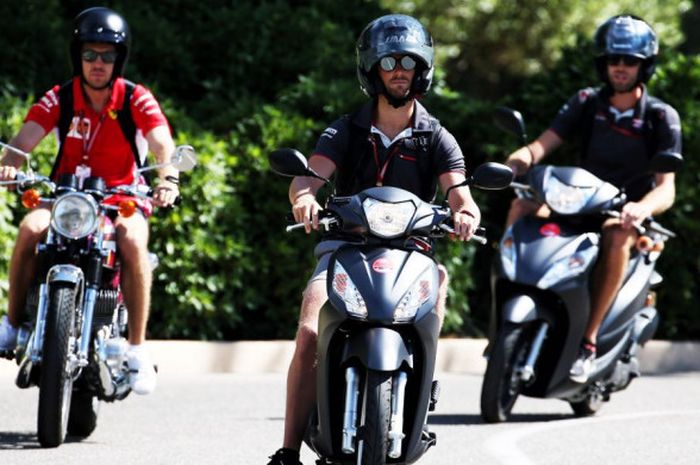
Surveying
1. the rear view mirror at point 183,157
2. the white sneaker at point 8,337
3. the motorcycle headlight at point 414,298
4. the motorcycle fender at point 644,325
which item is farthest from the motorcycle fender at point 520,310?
the motorcycle headlight at point 414,298

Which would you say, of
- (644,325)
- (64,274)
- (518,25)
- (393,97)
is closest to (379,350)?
(393,97)

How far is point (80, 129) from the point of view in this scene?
339 inches

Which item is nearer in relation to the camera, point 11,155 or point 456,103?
point 11,155

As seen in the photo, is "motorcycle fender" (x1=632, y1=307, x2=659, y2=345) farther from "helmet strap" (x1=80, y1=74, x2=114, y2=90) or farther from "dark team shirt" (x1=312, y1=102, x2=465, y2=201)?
"dark team shirt" (x1=312, y1=102, x2=465, y2=201)

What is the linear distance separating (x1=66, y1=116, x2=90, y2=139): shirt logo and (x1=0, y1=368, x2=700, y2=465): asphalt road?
4.72ft

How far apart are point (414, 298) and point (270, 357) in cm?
596

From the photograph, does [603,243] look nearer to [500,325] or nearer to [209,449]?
[500,325]

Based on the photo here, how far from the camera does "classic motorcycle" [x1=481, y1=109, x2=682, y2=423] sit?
911 centimetres

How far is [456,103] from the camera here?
13703 mm

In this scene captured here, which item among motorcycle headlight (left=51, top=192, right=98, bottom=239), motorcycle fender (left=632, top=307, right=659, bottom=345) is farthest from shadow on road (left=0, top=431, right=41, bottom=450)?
motorcycle fender (left=632, top=307, right=659, bottom=345)

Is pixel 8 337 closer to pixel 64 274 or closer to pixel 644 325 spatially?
pixel 64 274

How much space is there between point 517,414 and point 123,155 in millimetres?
2758

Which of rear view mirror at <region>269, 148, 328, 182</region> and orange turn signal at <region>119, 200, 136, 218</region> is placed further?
orange turn signal at <region>119, 200, 136, 218</region>

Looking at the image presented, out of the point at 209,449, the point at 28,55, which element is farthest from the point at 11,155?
the point at 28,55
